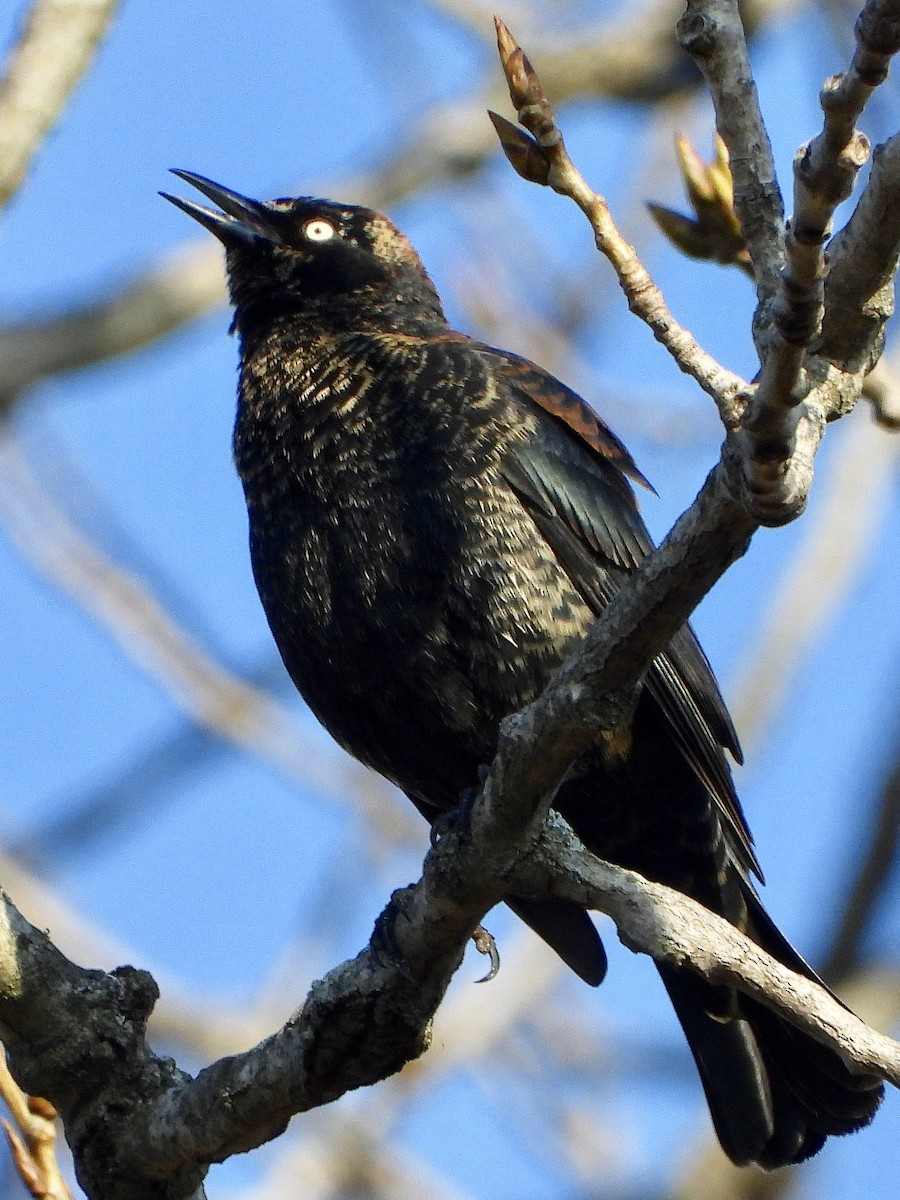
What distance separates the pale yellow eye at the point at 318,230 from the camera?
5.52 meters

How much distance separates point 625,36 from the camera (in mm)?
8148

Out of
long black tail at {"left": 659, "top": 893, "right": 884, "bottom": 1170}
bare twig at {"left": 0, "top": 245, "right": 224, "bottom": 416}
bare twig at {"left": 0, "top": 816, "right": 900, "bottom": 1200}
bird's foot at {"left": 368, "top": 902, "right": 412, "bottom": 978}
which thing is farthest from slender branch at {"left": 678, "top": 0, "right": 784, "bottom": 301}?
bare twig at {"left": 0, "top": 245, "right": 224, "bottom": 416}

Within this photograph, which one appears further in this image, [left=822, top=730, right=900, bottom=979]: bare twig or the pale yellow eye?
the pale yellow eye

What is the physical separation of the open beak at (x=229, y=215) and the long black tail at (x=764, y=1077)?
2.71m

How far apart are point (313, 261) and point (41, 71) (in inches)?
46.7

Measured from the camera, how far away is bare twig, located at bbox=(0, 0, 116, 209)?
4.44 m

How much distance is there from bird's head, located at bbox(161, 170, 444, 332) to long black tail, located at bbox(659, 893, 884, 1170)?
220 cm

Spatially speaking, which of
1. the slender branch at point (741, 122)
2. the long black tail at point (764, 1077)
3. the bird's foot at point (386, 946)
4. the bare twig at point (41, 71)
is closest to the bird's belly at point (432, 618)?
the bird's foot at point (386, 946)

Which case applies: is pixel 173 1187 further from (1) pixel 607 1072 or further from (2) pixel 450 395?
(1) pixel 607 1072

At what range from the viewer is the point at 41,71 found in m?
4.51

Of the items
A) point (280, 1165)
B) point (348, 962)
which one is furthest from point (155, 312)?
point (348, 962)

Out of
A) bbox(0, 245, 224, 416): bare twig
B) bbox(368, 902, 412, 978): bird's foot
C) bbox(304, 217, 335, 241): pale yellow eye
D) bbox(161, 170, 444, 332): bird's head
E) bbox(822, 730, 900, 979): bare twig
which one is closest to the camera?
bbox(368, 902, 412, 978): bird's foot

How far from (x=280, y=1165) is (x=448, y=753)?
3.49 meters

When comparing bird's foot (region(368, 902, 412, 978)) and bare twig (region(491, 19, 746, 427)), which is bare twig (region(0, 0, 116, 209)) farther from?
bird's foot (region(368, 902, 412, 978))
